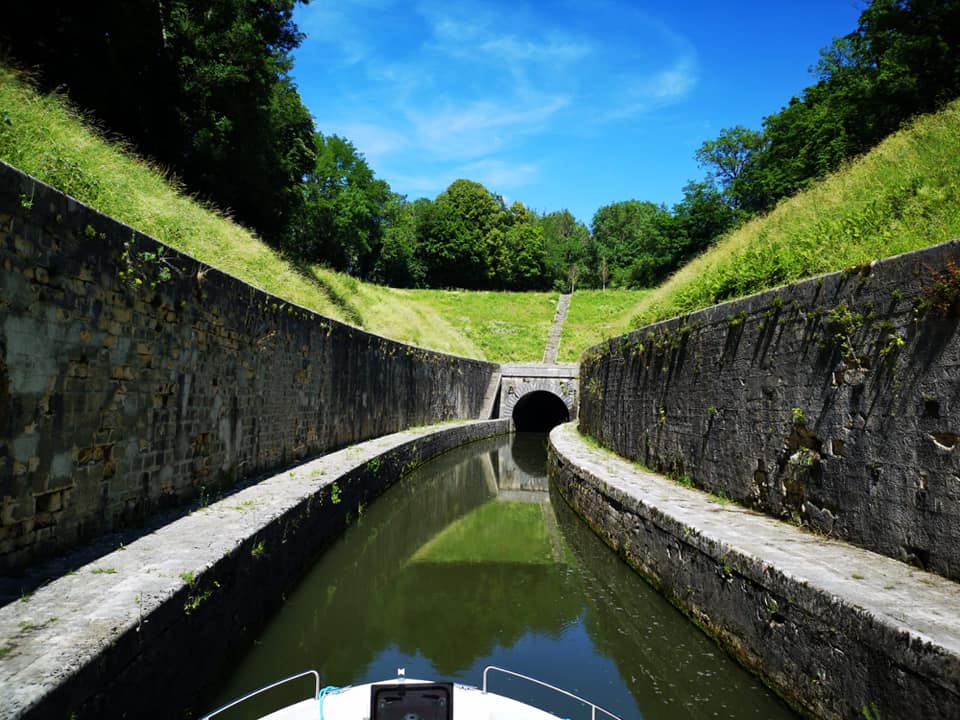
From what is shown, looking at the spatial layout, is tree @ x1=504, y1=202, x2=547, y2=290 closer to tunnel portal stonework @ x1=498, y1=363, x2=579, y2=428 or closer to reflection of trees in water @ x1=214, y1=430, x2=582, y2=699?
tunnel portal stonework @ x1=498, y1=363, x2=579, y2=428

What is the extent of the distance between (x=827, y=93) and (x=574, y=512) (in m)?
24.2

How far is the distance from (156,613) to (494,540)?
263 inches

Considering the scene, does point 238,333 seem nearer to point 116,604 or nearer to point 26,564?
point 26,564

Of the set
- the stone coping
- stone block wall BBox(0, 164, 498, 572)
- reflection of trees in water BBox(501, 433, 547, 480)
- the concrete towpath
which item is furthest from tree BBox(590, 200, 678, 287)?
stone block wall BBox(0, 164, 498, 572)

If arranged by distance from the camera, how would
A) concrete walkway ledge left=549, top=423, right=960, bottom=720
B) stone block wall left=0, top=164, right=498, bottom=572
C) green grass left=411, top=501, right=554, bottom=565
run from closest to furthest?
concrete walkway ledge left=549, top=423, right=960, bottom=720 < stone block wall left=0, top=164, right=498, bottom=572 < green grass left=411, top=501, right=554, bottom=565

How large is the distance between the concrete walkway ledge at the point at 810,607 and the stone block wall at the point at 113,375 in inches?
199

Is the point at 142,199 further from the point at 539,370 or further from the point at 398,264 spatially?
the point at 398,264

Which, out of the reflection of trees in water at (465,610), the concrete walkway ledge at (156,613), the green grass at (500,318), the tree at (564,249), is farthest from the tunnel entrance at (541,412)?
the tree at (564,249)

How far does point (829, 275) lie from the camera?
5.72m

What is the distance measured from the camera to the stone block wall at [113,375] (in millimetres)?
4160

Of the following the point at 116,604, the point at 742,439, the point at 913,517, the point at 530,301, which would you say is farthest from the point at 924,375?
the point at 530,301

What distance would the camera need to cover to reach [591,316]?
37750 mm

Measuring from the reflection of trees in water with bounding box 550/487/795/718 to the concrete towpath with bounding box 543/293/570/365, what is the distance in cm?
2282

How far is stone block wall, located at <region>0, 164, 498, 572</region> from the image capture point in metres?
4.16
